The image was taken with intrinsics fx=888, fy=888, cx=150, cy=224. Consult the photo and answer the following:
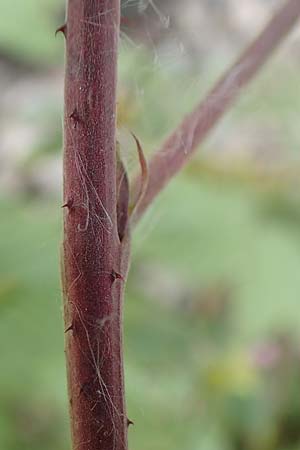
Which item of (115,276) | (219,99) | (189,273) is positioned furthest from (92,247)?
(189,273)

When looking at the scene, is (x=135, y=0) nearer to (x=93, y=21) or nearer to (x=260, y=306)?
(x=93, y=21)

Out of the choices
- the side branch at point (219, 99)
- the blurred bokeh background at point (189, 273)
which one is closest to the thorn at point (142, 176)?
the side branch at point (219, 99)

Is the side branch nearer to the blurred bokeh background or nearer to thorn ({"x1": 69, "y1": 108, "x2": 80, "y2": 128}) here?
thorn ({"x1": 69, "y1": 108, "x2": 80, "y2": 128})

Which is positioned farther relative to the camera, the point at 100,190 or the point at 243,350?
the point at 243,350

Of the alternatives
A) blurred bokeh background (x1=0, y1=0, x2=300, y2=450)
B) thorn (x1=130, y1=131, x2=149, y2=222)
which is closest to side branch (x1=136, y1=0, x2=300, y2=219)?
thorn (x1=130, y1=131, x2=149, y2=222)

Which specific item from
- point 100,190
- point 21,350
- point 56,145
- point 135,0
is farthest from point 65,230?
point 56,145
